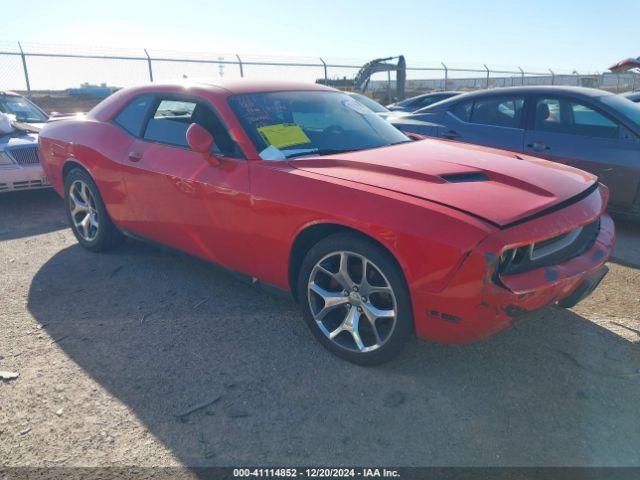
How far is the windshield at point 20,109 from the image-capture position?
23.8 feet

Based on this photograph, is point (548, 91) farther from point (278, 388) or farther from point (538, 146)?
point (278, 388)

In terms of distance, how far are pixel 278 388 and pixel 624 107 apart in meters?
4.76

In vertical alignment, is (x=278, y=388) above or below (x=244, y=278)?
below

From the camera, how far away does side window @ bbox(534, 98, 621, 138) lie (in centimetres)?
518

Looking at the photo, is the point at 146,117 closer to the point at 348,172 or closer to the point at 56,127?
the point at 56,127

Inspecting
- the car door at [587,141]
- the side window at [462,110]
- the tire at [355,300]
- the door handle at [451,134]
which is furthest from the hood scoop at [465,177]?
the side window at [462,110]

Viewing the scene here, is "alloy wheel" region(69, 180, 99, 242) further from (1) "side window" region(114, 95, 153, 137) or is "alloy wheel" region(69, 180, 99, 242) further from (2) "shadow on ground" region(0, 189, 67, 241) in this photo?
(2) "shadow on ground" region(0, 189, 67, 241)

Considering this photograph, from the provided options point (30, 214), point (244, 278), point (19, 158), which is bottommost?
point (30, 214)

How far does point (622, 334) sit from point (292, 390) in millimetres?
2068

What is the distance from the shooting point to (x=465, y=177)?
286 cm

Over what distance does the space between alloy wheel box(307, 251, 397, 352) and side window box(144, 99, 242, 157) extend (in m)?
0.97

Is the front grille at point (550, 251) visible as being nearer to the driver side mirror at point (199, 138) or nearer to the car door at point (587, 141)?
the driver side mirror at point (199, 138)

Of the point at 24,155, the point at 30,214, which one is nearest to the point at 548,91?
the point at 24,155

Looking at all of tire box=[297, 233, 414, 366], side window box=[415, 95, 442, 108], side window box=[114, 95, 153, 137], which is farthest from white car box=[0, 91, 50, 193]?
side window box=[415, 95, 442, 108]
